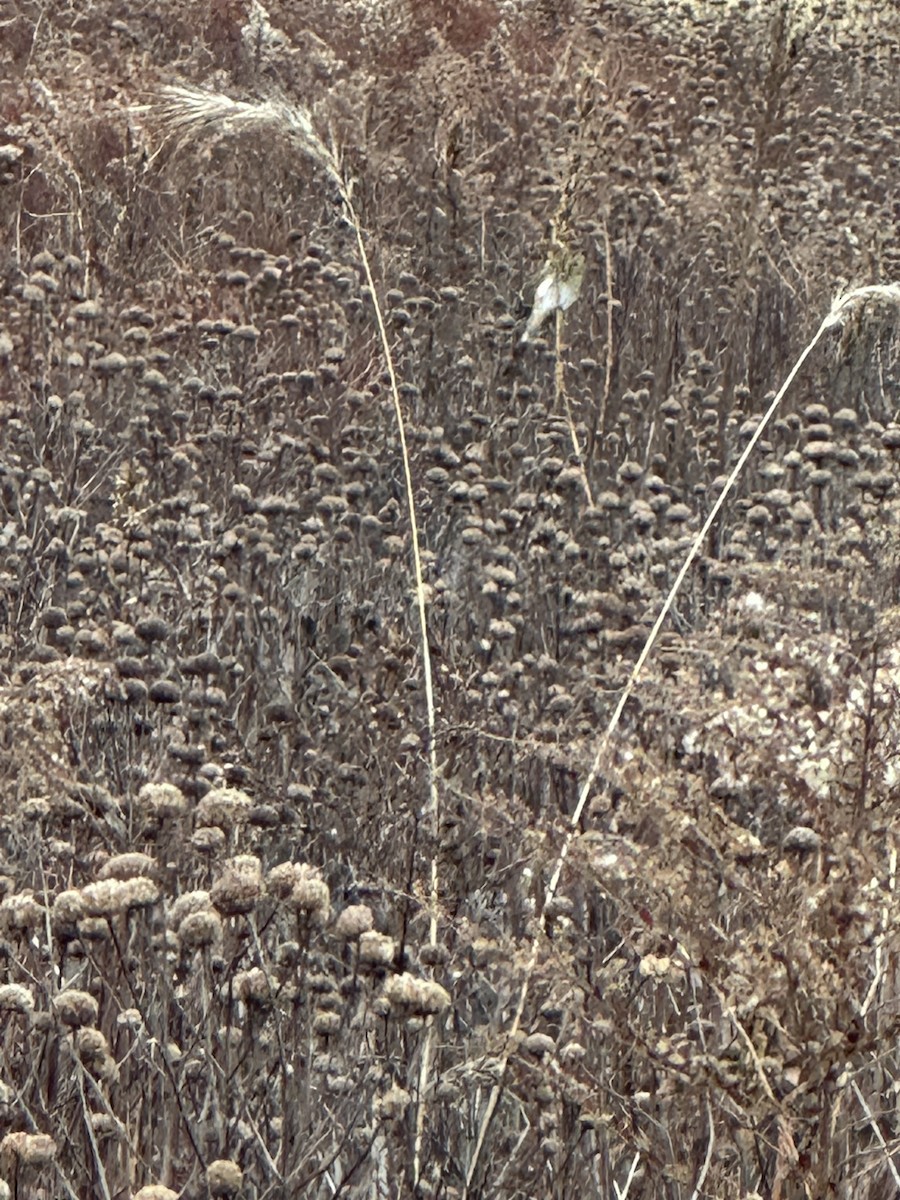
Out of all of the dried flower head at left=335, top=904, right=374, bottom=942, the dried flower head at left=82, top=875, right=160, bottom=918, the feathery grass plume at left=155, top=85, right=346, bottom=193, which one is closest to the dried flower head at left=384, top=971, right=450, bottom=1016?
the dried flower head at left=335, top=904, right=374, bottom=942

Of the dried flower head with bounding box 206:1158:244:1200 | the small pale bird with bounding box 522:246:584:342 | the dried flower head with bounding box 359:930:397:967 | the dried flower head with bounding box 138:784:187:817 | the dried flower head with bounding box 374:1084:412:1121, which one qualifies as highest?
the small pale bird with bounding box 522:246:584:342

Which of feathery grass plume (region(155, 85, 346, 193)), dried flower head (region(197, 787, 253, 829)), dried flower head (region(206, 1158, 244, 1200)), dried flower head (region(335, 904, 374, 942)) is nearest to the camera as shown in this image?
dried flower head (region(206, 1158, 244, 1200))

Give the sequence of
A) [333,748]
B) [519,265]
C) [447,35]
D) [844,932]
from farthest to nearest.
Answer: [447,35] → [519,265] → [333,748] → [844,932]

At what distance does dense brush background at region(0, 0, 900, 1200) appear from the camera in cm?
172

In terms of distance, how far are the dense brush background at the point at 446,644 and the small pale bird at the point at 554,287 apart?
84 millimetres

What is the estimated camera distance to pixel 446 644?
3070 mm

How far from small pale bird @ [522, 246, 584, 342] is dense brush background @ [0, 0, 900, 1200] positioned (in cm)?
8

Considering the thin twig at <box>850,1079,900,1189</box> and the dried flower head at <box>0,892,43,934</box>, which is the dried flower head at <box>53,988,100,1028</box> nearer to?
the dried flower head at <box>0,892,43,934</box>

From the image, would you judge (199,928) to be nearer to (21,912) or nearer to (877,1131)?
(21,912)

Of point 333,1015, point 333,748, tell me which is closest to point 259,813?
point 333,748

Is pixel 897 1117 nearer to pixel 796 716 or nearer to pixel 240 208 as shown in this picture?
pixel 796 716

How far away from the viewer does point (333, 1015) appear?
1777mm

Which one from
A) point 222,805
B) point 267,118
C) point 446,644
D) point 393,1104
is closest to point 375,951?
point 393,1104

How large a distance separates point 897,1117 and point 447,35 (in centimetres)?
752
